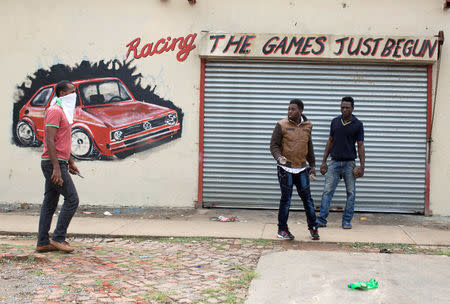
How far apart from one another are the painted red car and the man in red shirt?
315cm

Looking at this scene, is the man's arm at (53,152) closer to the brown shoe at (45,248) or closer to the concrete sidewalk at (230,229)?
the brown shoe at (45,248)

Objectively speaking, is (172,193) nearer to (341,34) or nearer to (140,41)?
(140,41)

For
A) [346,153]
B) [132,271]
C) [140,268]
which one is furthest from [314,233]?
[132,271]

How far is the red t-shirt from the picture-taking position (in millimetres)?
5598

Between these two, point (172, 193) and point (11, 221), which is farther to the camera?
point (172, 193)

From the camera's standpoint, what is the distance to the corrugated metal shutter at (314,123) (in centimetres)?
877

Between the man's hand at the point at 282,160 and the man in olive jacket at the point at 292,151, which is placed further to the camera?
the man in olive jacket at the point at 292,151

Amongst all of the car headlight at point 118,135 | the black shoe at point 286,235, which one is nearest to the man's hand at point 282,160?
the black shoe at point 286,235

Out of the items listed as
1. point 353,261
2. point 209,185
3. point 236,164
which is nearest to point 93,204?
point 209,185

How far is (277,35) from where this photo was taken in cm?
866

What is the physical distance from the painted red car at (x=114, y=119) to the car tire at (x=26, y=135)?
786 millimetres

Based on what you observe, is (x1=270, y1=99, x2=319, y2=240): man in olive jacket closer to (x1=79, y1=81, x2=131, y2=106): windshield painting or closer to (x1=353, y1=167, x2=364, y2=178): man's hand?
(x1=353, y1=167, x2=364, y2=178): man's hand

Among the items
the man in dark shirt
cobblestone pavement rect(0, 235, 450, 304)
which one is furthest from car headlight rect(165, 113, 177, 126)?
the man in dark shirt

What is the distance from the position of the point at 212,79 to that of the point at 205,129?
0.90 meters
